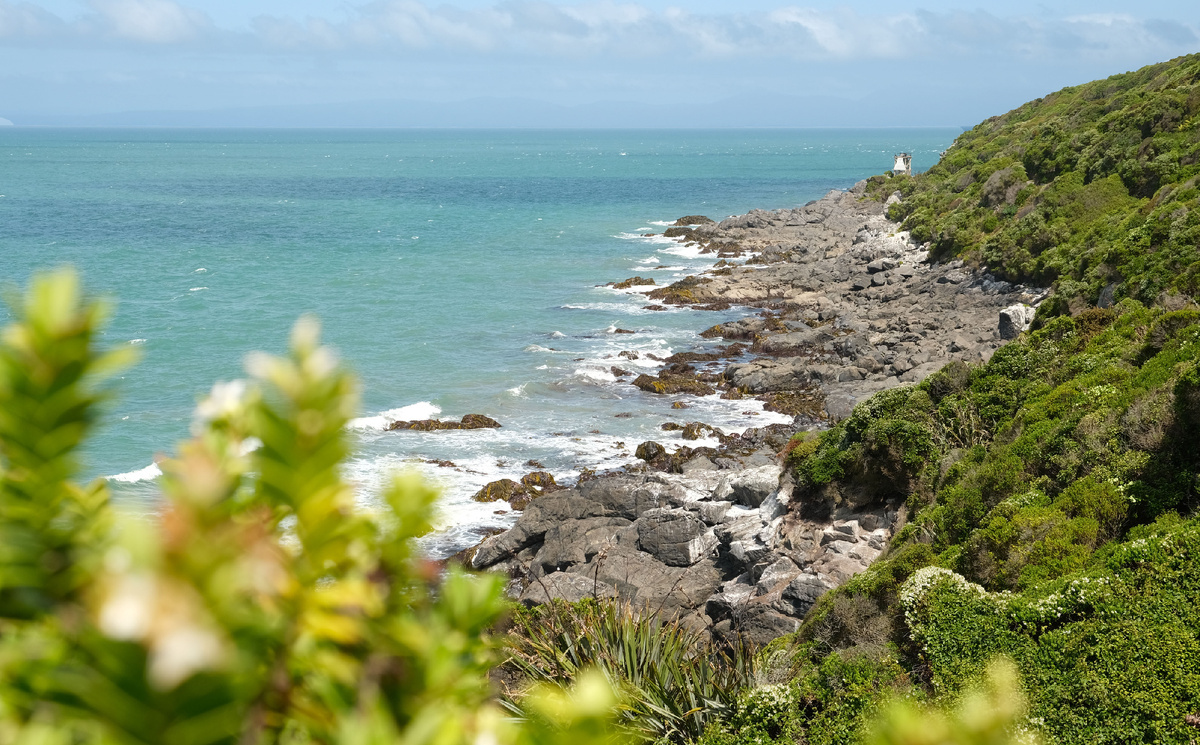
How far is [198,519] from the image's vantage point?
3.30ft

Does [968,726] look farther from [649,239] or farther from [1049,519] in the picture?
[649,239]

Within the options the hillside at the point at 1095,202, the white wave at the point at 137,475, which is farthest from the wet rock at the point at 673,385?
the white wave at the point at 137,475

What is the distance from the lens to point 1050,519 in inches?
476

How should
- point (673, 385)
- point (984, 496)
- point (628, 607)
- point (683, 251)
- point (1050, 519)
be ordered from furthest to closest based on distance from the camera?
A: 1. point (683, 251)
2. point (673, 385)
3. point (984, 496)
4. point (1050, 519)
5. point (628, 607)

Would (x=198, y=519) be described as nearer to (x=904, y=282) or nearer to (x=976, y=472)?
(x=976, y=472)

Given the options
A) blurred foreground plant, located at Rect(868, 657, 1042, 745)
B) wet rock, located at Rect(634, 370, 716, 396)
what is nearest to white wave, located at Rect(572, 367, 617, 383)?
wet rock, located at Rect(634, 370, 716, 396)

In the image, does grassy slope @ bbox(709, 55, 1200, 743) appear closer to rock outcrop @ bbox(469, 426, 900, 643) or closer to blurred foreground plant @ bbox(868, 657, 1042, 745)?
rock outcrop @ bbox(469, 426, 900, 643)

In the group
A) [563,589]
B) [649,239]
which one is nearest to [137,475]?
[563,589]

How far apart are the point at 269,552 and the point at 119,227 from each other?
8801 cm

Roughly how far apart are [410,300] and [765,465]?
32.8 m

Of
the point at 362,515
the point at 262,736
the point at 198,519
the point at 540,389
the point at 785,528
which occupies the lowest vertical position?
the point at 540,389

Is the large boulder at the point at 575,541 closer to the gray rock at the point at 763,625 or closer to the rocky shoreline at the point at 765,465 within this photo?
the rocky shoreline at the point at 765,465

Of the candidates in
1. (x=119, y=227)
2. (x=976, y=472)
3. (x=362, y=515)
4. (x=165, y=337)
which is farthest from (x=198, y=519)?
(x=119, y=227)

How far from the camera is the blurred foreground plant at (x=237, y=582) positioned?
0.98 meters
